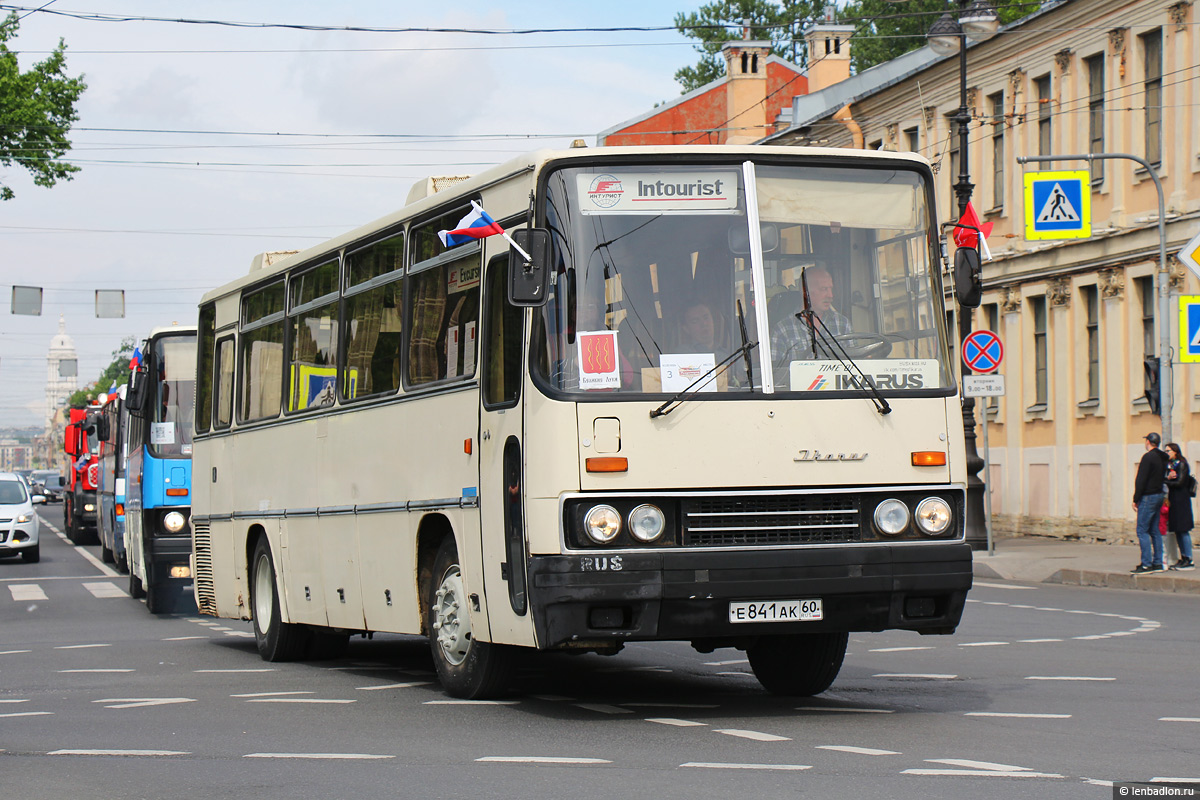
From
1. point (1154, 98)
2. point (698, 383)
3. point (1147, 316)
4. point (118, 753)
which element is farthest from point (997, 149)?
point (118, 753)

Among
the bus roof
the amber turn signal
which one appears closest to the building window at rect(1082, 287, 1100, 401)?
the bus roof

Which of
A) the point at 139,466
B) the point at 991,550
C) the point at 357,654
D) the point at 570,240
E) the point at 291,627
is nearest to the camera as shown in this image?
the point at 570,240

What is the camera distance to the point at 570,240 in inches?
395

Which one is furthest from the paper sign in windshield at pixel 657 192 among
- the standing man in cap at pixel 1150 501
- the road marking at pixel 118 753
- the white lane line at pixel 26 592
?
the white lane line at pixel 26 592

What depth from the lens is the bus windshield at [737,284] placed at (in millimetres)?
9930

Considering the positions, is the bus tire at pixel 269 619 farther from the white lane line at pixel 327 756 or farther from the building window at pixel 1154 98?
the building window at pixel 1154 98

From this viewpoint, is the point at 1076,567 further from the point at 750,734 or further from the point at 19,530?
the point at 19,530

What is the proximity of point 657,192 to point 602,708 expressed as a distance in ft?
9.89

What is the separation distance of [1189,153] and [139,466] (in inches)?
742

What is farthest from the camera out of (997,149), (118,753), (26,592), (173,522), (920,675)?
(997,149)

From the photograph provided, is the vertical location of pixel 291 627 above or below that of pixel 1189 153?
below

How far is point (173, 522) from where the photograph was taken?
21.4 m

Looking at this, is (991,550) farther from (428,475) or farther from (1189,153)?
(428,475)

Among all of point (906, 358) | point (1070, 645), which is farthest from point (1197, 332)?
Result: point (906, 358)
